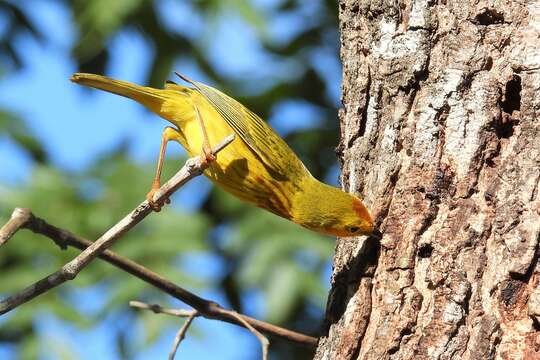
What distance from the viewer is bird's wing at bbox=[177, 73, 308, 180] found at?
183 inches

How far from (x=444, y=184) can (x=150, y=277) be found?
1197 millimetres

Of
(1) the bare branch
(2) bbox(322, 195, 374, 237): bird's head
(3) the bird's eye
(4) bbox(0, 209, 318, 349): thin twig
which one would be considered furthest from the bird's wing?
(1) the bare branch

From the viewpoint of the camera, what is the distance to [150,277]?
3.40 metres

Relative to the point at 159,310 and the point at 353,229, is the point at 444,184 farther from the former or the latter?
the point at 159,310

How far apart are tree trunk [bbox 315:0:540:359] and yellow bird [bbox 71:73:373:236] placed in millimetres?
843

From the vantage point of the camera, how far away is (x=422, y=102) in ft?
11.1

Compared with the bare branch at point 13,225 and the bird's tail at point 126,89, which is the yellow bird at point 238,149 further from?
the bare branch at point 13,225

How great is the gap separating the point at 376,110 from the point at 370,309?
819 mm

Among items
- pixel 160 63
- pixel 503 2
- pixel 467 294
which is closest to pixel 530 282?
pixel 467 294

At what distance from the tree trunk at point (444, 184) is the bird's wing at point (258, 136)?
3.53 feet

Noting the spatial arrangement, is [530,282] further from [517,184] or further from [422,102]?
[422,102]

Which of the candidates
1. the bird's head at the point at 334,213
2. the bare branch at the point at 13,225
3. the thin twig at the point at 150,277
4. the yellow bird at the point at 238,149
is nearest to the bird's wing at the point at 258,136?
the yellow bird at the point at 238,149

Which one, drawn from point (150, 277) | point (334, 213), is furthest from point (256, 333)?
point (334, 213)

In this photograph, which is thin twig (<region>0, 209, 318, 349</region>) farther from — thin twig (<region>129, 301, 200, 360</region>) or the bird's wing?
the bird's wing
